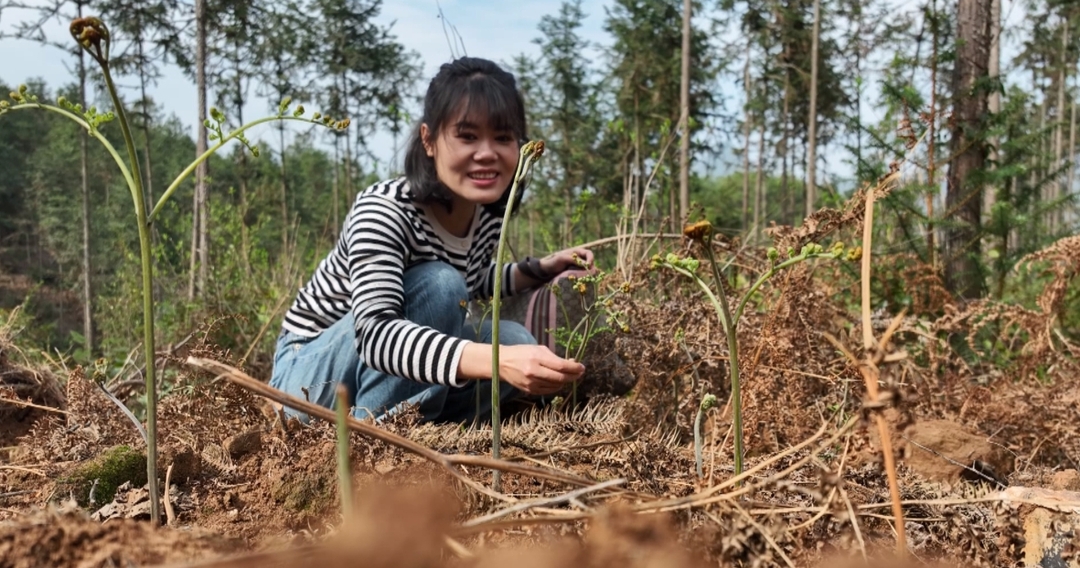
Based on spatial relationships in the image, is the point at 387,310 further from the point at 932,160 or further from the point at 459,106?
the point at 932,160

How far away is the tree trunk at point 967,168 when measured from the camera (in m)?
3.51

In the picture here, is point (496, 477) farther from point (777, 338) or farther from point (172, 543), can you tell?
point (777, 338)

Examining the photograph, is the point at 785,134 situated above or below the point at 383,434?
above

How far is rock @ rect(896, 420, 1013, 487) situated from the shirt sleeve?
3.72 ft

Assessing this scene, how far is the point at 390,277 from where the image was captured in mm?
2018

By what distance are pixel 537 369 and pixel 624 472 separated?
0.32m

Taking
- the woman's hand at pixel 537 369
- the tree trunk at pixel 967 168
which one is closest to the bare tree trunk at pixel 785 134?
the tree trunk at pixel 967 168

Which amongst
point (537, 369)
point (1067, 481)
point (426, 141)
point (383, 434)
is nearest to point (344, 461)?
point (383, 434)

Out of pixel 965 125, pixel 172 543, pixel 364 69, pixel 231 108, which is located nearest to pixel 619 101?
pixel 364 69

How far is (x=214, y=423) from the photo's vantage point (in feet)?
5.60

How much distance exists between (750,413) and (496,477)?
0.98 metres

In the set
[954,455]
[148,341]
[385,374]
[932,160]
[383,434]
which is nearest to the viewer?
[383,434]

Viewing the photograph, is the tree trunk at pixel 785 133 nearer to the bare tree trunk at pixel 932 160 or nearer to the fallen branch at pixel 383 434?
the bare tree trunk at pixel 932 160

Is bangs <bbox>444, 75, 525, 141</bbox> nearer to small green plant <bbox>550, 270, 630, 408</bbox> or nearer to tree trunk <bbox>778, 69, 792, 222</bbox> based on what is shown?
small green plant <bbox>550, 270, 630, 408</bbox>
